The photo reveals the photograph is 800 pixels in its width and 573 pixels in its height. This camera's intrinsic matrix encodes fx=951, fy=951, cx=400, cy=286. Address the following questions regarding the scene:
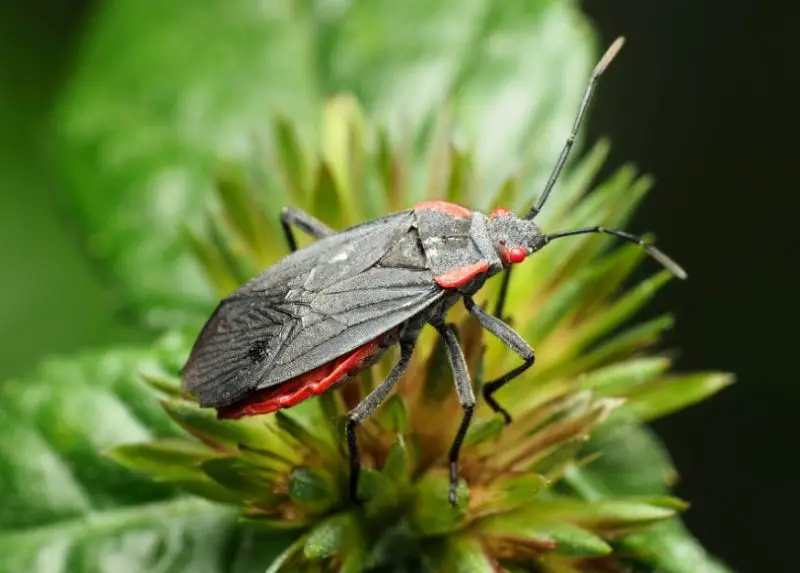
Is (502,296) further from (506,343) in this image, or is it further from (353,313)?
(353,313)

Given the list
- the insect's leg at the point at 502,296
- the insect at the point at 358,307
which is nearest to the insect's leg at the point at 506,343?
the insect at the point at 358,307

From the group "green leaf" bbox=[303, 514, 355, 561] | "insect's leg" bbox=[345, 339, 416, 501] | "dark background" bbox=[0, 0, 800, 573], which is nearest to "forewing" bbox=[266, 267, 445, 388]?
"insect's leg" bbox=[345, 339, 416, 501]

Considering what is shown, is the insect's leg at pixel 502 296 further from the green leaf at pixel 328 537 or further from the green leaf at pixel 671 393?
the green leaf at pixel 328 537

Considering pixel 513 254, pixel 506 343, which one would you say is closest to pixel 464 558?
pixel 506 343

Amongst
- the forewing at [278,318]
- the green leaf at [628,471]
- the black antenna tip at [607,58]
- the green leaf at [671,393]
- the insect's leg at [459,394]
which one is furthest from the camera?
the black antenna tip at [607,58]

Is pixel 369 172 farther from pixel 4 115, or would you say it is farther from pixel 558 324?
pixel 4 115

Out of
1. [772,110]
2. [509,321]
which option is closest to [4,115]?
[509,321]
